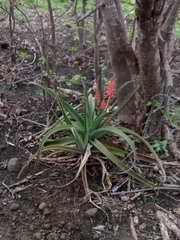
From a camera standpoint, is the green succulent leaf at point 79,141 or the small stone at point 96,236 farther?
the green succulent leaf at point 79,141

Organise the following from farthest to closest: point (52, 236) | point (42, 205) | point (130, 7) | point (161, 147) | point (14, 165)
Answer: point (130, 7), point (161, 147), point (14, 165), point (42, 205), point (52, 236)

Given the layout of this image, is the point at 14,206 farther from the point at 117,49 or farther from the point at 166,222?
the point at 117,49

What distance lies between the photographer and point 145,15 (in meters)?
2.51

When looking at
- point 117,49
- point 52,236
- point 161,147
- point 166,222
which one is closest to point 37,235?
point 52,236

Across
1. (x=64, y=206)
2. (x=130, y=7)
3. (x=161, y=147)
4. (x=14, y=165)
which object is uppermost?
(x=130, y=7)

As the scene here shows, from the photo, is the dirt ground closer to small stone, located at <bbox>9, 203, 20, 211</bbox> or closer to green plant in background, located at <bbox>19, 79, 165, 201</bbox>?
small stone, located at <bbox>9, 203, 20, 211</bbox>

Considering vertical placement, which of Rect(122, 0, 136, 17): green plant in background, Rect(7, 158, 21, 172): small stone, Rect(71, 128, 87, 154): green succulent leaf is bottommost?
Rect(7, 158, 21, 172): small stone

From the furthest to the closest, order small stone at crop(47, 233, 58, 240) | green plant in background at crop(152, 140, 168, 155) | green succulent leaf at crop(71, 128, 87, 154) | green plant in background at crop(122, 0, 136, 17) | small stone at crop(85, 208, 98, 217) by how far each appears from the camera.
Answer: green plant in background at crop(122, 0, 136, 17), green plant in background at crop(152, 140, 168, 155), green succulent leaf at crop(71, 128, 87, 154), small stone at crop(85, 208, 98, 217), small stone at crop(47, 233, 58, 240)

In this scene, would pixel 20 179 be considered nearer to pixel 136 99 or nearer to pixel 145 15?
pixel 136 99

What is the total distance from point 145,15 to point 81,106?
1.47 m

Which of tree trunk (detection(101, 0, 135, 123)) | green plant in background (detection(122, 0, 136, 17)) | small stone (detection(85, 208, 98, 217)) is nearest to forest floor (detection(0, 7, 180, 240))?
small stone (detection(85, 208, 98, 217))

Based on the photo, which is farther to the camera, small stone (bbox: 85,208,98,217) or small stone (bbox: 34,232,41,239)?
small stone (bbox: 85,208,98,217)

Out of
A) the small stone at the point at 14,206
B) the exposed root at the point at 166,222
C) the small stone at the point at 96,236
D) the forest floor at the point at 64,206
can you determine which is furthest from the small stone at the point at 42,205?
the exposed root at the point at 166,222

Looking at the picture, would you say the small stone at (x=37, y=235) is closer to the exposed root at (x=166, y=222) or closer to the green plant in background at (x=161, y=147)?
the exposed root at (x=166, y=222)
